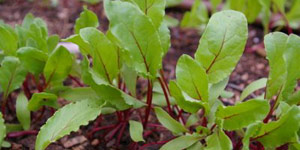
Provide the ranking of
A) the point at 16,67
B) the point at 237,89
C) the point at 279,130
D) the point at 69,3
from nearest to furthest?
the point at 279,130 → the point at 16,67 → the point at 237,89 → the point at 69,3

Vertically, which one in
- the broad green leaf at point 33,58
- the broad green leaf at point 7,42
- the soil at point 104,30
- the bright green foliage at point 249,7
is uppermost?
the broad green leaf at point 7,42

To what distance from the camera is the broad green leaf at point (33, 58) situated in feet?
4.04

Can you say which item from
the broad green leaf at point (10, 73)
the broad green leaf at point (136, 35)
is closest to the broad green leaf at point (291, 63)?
the broad green leaf at point (136, 35)

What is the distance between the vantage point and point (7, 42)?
130 cm

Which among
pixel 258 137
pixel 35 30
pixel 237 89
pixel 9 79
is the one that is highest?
pixel 35 30

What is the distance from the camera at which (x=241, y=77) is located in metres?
1.85

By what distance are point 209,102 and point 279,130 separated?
0.80 ft

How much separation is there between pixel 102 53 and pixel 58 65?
0.18 m

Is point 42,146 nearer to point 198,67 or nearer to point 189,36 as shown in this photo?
point 198,67

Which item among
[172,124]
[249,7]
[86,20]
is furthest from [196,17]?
[172,124]

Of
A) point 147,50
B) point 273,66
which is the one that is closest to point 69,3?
point 147,50

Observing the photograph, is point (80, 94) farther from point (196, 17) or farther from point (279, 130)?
point (196, 17)

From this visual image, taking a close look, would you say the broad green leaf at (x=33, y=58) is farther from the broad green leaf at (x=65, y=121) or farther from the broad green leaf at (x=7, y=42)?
the broad green leaf at (x=65, y=121)

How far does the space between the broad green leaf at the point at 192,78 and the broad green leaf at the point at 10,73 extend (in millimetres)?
513
